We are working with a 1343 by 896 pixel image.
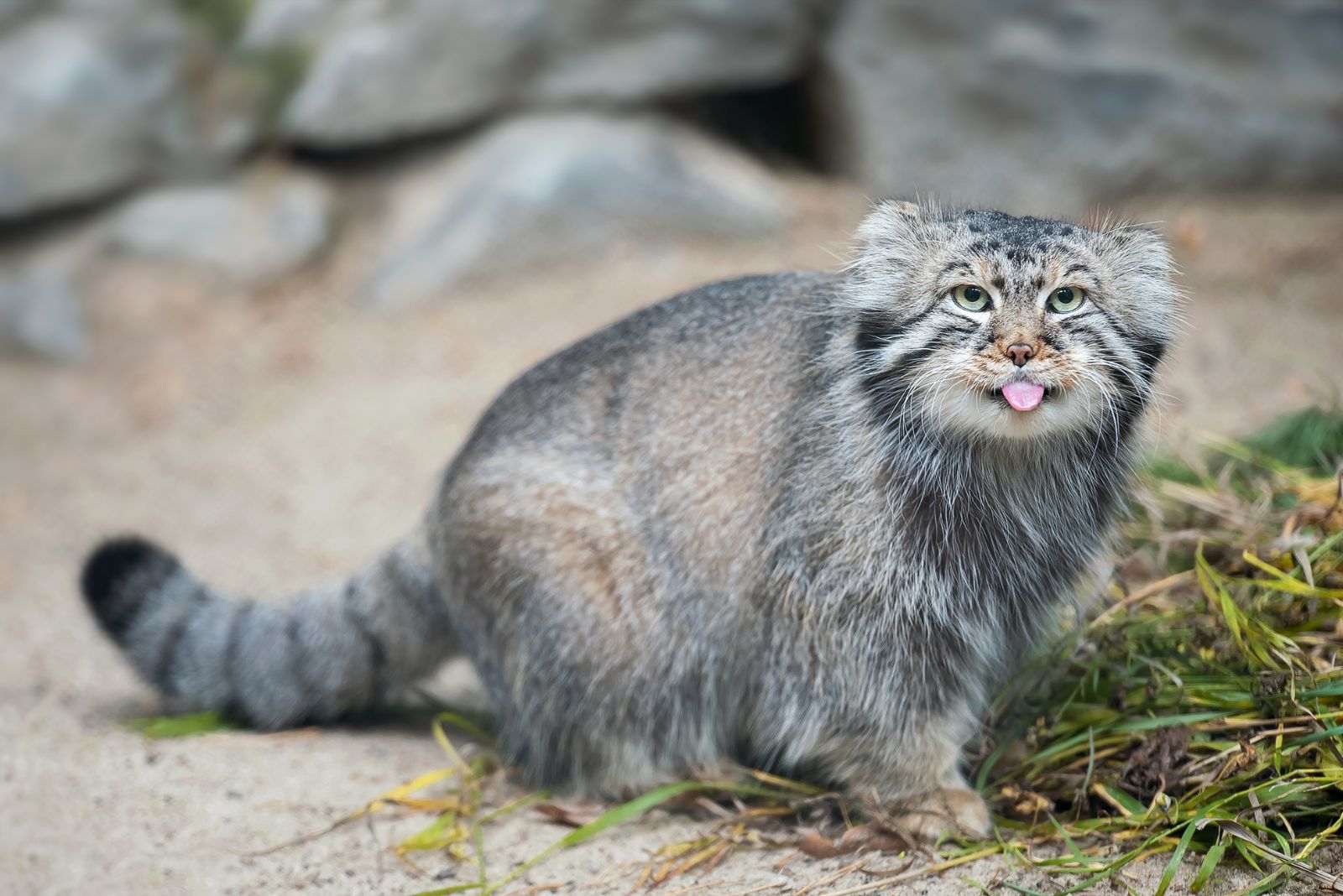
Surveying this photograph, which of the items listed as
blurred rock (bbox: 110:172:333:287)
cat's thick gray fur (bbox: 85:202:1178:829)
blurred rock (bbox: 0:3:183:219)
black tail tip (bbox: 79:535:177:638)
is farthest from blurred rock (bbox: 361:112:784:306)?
cat's thick gray fur (bbox: 85:202:1178:829)

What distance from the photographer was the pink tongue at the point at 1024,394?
2924 mm

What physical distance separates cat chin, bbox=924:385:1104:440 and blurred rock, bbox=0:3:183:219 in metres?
5.84

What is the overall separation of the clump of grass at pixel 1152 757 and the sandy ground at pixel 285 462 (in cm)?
10

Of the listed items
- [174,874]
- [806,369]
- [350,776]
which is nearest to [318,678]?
[350,776]

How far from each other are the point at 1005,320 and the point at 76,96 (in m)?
6.12

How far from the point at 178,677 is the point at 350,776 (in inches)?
30.5

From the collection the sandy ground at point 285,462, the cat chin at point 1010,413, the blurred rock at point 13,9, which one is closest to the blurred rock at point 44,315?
the sandy ground at point 285,462

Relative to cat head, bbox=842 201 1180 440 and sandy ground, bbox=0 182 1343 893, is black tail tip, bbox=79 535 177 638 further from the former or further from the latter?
cat head, bbox=842 201 1180 440

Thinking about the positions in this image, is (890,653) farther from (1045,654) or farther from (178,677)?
(178,677)

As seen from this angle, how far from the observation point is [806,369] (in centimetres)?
360

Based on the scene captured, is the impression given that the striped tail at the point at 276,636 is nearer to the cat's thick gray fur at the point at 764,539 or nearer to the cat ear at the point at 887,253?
the cat's thick gray fur at the point at 764,539

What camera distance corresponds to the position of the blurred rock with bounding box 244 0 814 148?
289 inches

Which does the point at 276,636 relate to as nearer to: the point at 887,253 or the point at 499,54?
the point at 887,253

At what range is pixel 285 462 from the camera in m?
6.65
